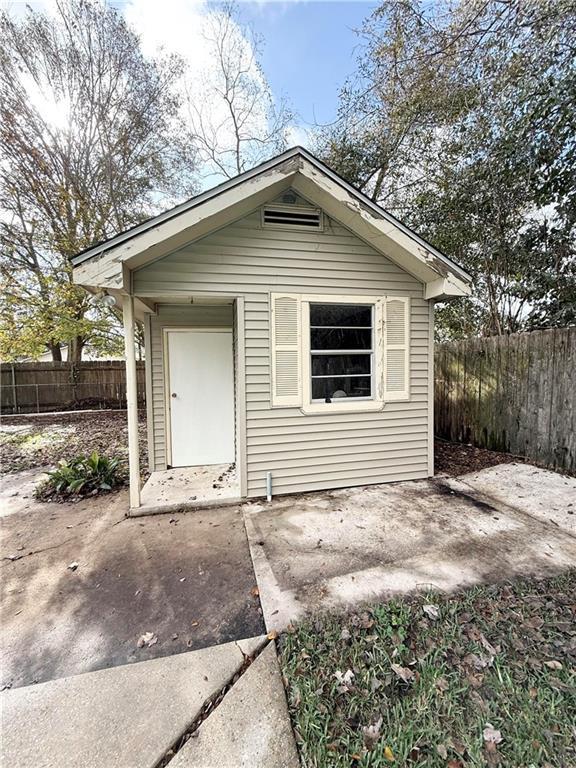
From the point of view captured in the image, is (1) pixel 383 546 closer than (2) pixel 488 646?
No

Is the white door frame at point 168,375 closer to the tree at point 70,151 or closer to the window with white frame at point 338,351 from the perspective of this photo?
the window with white frame at point 338,351

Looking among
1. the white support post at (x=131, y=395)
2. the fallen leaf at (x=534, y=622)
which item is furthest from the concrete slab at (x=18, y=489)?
the fallen leaf at (x=534, y=622)

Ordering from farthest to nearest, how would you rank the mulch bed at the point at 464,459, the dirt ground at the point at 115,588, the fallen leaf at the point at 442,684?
the mulch bed at the point at 464,459
the dirt ground at the point at 115,588
the fallen leaf at the point at 442,684

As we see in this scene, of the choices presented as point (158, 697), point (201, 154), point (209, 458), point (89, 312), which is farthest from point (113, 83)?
point (158, 697)

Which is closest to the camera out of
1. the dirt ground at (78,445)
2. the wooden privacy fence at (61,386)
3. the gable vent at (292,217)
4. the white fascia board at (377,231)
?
the white fascia board at (377,231)

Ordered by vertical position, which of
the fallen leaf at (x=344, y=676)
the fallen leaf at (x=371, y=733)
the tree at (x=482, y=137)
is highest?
the tree at (x=482, y=137)

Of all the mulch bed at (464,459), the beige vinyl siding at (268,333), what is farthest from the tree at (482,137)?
the beige vinyl siding at (268,333)

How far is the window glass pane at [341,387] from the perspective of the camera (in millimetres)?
4293

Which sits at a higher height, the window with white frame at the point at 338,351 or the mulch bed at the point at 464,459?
the window with white frame at the point at 338,351

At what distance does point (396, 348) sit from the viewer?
4449mm

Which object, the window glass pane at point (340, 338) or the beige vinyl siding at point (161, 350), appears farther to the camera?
the beige vinyl siding at point (161, 350)

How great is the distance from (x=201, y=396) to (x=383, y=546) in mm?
3287

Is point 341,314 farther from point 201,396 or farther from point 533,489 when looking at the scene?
point 533,489

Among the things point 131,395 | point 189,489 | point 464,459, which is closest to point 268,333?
point 131,395
